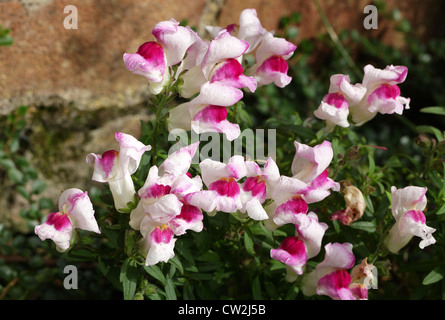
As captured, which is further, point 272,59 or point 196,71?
point 272,59

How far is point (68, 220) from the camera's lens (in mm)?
1157

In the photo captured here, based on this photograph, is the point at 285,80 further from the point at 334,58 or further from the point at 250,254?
the point at 334,58

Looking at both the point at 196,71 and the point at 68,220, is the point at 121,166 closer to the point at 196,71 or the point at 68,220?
the point at 68,220

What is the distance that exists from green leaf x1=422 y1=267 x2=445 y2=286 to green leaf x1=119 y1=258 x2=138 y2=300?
0.68 meters

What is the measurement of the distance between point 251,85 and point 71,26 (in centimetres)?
91

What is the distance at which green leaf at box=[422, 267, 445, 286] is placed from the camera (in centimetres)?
136

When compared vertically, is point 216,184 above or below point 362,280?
above

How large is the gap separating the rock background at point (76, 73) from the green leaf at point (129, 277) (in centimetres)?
94

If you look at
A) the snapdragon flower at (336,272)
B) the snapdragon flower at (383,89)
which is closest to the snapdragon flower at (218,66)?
the snapdragon flower at (383,89)

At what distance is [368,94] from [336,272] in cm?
42

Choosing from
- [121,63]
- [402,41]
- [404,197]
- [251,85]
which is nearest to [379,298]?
[404,197]

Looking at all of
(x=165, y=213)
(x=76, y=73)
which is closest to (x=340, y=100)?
(x=165, y=213)

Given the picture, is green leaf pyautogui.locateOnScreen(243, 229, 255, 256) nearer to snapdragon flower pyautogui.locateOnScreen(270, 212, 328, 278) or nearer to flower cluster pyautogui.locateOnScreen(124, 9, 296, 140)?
snapdragon flower pyautogui.locateOnScreen(270, 212, 328, 278)
